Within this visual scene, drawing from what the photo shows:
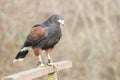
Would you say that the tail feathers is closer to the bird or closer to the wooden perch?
the bird

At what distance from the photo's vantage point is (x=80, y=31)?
11.1 meters

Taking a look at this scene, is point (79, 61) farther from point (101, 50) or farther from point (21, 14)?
point (21, 14)

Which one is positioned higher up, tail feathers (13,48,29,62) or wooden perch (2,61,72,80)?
tail feathers (13,48,29,62)

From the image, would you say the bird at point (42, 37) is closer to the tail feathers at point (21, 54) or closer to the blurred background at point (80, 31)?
the tail feathers at point (21, 54)

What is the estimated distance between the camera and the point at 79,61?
10.7 metres

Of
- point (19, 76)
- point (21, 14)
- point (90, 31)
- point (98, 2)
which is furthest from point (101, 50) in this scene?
point (19, 76)

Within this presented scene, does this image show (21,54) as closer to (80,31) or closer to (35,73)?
(35,73)

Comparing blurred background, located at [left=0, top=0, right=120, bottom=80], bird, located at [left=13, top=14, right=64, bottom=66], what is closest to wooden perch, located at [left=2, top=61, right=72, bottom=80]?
bird, located at [left=13, top=14, right=64, bottom=66]

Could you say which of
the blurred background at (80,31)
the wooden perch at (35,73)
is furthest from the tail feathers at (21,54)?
the blurred background at (80,31)

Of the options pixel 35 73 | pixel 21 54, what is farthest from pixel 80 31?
pixel 35 73

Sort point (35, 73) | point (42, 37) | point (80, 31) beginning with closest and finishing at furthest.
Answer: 1. point (35, 73)
2. point (42, 37)
3. point (80, 31)

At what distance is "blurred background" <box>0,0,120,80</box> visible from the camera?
9.65 m

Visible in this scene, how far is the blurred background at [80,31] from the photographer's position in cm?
965

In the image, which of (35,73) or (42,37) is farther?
(42,37)
